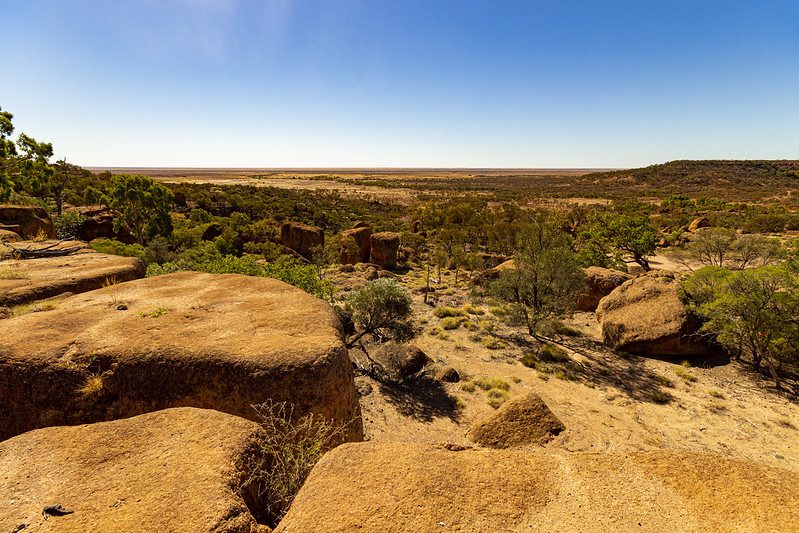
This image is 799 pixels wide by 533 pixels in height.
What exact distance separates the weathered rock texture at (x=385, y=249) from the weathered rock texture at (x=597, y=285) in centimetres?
2098

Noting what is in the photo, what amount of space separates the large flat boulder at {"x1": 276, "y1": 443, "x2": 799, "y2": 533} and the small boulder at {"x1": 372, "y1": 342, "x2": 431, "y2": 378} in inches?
517

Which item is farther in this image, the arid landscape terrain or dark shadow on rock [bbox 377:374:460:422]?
dark shadow on rock [bbox 377:374:460:422]

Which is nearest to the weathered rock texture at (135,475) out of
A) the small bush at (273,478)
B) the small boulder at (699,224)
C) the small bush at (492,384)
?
the small bush at (273,478)

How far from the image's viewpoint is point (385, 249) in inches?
1630

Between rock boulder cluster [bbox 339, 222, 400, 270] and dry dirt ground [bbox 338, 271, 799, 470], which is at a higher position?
rock boulder cluster [bbox 339, 222, 400, 270]

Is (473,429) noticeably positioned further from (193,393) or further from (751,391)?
(751,391)

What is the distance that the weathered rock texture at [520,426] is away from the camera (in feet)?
35.5

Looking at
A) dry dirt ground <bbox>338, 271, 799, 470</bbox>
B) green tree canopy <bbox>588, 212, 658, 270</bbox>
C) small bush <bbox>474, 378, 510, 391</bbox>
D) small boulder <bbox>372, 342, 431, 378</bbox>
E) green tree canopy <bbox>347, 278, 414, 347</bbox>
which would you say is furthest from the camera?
green tree canopy <bbox>588, 212, 658, 270</bbox>

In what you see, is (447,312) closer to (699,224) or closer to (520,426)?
(520,426)

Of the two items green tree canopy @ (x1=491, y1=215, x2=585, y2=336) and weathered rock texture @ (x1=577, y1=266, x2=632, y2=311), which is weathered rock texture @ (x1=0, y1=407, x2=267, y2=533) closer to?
green tree canopy @ (x1=491, y1=215, x2=585, y2=336)

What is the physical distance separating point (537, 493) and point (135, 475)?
5.49 meters

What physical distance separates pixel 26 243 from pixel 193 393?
1733 centimetres

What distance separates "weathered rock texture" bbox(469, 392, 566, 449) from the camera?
10.8 m

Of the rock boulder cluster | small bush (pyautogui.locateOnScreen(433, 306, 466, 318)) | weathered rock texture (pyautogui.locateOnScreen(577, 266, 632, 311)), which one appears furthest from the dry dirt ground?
the rock boulder cluster
